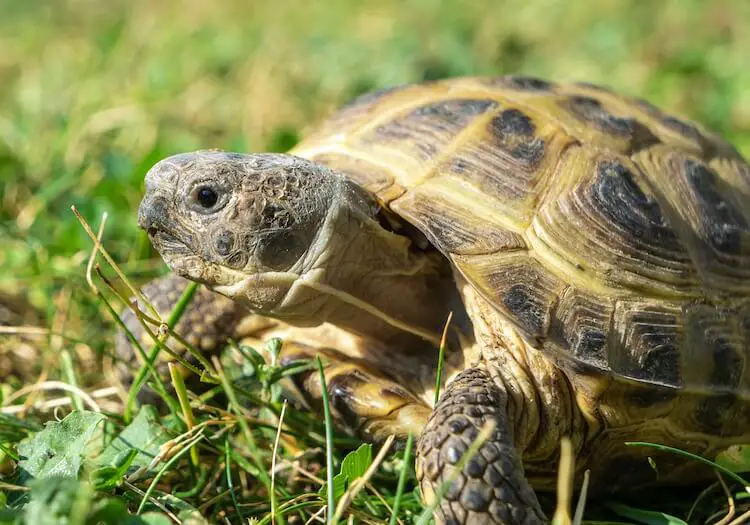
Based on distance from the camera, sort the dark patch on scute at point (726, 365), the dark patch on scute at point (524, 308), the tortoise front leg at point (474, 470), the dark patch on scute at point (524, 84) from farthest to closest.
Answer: the dark patch on scute at point (524, 84) → the dark patch on scute at point (726, 365) → the dark patch on scute at point (524, 308) → the tortoise front leg at point (474, 470)

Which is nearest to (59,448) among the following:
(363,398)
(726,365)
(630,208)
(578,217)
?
(363,398)

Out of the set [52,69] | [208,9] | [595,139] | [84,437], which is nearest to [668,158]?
[595,139]

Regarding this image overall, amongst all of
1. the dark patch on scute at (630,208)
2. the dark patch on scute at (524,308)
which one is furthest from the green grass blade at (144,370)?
the dark patch on scute at (630,208)

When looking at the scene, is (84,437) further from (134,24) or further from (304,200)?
(134,24)

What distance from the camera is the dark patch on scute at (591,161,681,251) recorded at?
8.11 ft

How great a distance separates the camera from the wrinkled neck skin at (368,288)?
2.32 m

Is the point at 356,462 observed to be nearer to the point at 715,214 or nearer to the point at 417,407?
the point at 417,407

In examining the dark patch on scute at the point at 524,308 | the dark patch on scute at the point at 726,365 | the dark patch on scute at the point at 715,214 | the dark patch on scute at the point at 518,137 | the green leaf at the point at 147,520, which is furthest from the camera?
the dark patch on scute at the point at 715,214

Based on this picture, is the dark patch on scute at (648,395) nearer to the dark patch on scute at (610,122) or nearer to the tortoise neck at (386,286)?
the tortoise neck at (386,286)

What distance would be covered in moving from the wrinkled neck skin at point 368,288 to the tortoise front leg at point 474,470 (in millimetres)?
438

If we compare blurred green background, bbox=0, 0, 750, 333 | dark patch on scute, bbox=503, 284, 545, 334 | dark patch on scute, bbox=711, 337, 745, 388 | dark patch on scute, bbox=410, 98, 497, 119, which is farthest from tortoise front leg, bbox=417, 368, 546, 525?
blurred green background, bbox=0, 0, 750, 333

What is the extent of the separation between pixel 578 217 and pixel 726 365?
664 millimetres

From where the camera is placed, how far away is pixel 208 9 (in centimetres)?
943

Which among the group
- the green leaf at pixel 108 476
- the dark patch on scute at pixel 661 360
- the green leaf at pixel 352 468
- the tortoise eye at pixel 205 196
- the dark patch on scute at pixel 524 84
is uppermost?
the dark patch on scute at pixel 524 84
